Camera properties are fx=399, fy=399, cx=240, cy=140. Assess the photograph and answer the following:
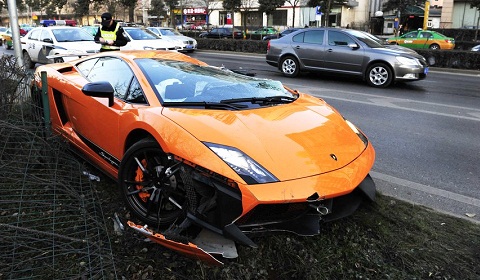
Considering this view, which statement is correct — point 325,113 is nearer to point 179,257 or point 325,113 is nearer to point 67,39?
point 179,257

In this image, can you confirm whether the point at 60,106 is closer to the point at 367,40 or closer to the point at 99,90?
the point at 99,90

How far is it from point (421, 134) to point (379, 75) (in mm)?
5059

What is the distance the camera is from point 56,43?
12789mm

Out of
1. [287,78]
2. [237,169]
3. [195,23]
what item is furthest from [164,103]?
[195,23]

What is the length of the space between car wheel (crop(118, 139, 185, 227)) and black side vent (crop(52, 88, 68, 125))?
1.67 metres

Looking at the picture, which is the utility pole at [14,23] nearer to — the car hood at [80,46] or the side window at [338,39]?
the car hood at [80,46]

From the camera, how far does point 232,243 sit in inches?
102

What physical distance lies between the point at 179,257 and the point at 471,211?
2.68 metres

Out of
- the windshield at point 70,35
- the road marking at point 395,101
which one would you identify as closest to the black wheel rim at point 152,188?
the road marking at point 395,101

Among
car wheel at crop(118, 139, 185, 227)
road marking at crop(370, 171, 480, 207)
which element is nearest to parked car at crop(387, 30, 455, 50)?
road marking at crop(370, 171, 480, 207)

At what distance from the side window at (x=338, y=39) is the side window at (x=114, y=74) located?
8.58 m

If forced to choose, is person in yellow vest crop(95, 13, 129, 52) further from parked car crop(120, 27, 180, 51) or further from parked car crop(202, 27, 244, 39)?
parked car crop(202, 27, 244, 39)

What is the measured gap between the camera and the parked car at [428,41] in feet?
80.4

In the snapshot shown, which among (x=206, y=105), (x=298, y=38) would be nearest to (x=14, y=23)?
(x=206, y=105)
